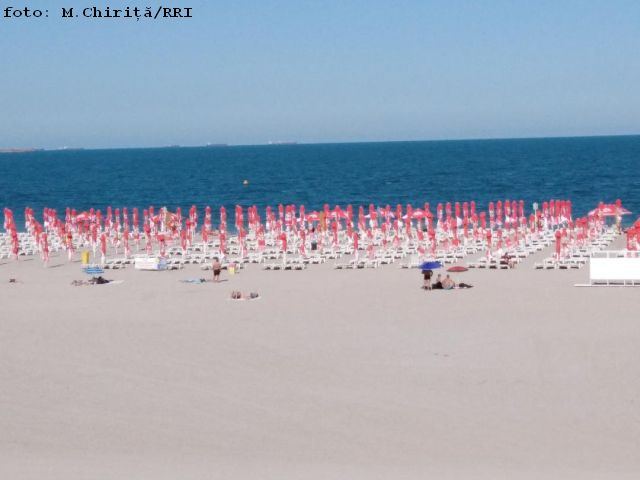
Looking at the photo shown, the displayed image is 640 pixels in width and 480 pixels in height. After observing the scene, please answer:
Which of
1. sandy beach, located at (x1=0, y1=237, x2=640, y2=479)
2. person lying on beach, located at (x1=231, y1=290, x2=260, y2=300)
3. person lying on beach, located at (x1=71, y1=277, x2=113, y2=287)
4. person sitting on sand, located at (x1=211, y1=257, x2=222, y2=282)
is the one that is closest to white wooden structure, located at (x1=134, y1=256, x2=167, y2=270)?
person lying on beach, located at (x1=71, y1=277, x2=113, y2=287)

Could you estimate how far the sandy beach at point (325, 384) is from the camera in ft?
43.1

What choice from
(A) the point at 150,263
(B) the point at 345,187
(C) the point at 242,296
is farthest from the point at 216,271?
(B) the point at 345,187

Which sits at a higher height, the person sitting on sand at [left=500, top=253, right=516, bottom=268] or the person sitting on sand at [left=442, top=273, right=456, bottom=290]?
the person sitting on sand at [left=500, top=253, right=516, bottom=268]

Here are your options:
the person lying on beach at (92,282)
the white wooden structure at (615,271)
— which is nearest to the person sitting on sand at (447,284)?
the white wooden structure at (615,271)

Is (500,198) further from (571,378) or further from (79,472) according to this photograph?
Result: (79,472)

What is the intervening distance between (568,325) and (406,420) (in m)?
7.56

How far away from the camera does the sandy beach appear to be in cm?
1313

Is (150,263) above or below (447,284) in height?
above

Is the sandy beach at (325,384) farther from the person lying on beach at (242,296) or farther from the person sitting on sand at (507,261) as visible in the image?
the person sitting on sand at (507,261)

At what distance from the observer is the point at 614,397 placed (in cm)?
1566

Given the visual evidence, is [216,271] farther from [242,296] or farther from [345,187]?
[345,187]

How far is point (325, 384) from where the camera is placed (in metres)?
16.9

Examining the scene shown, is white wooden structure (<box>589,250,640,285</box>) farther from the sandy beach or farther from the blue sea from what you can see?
the blue sea

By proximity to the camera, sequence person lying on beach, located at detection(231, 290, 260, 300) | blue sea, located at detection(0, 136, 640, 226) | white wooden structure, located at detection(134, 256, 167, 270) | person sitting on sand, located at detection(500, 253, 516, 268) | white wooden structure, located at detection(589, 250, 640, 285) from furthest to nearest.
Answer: blue sea, located at detection(0, 136, 640, 226) → white wooden structure, located at detection(134, 256, 167, 270) → person sitting on sand, located at detection(500, 253, 516, 268) → white wooden structure, located at detection(589, 250, 640, 285) → person lying on beach, located at detection(231, 290, 260, 300)
